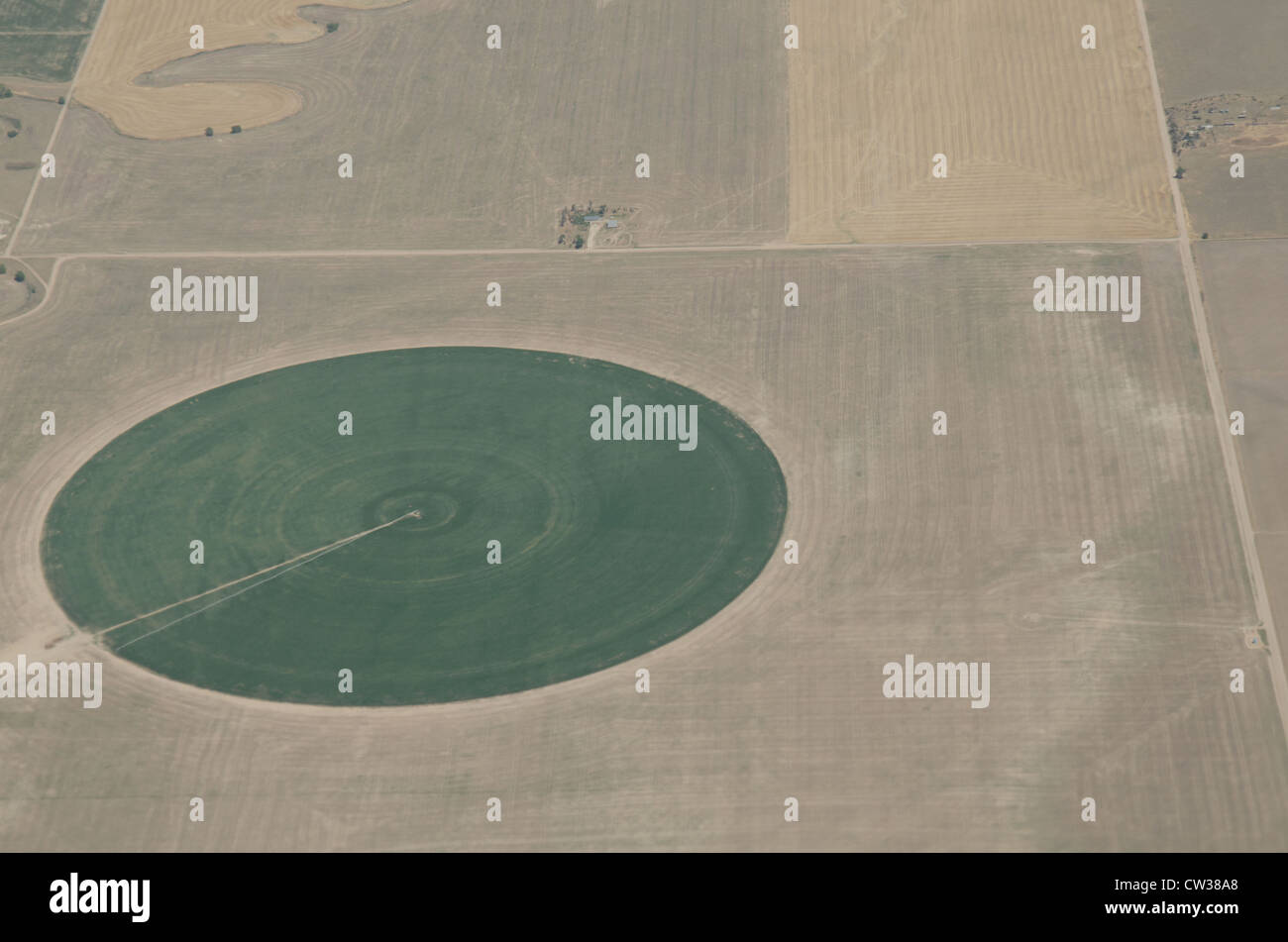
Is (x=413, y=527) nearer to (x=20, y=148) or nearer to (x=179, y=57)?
(x=20, y=148)

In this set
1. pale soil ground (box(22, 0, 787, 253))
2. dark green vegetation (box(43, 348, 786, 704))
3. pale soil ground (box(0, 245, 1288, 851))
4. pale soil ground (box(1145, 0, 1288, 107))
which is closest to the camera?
pale soil ground (box(0, 245, 1288, 851))

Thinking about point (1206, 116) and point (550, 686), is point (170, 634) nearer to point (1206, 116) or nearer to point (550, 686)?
point (550, 686)

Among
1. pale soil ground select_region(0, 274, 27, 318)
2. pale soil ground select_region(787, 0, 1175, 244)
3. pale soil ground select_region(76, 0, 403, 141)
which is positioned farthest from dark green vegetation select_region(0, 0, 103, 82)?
pale soil ground select_region(787, 0, 1175, 244)

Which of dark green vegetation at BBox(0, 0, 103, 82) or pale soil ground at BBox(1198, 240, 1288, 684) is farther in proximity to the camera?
dark green vegetation at BBox(0, 0, 103, 82)

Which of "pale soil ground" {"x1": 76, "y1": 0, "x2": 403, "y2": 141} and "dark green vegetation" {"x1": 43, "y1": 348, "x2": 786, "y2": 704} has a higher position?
"pale soil ground" {"x1": 76, "y1": 0, "x2": 403, "y2": 141}

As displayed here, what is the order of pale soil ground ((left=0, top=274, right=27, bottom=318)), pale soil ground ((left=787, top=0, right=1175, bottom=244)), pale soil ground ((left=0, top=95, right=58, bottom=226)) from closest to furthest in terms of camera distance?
1. pale soil ground ((left=0, top=274, right=27, bottom=318))
2. pale soil ground ((left=787, top=0, right=1175, bottom=244))
3. pale soil ground ((left=0, top=95, right=58, bottom=226))

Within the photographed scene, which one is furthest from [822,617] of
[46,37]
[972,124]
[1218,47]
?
[46,37]

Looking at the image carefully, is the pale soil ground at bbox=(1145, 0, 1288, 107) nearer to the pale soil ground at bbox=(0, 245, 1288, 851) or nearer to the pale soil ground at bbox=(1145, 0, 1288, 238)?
the pale soil ground at bbox=(1145, 0, 1288, 238)

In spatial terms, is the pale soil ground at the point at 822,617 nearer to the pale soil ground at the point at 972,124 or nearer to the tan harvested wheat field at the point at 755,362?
the tan harvested wheat field at the point at 755,362
